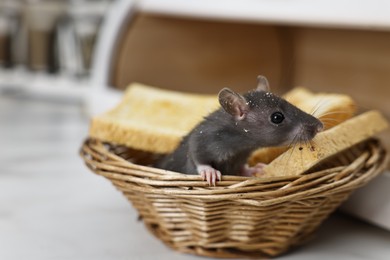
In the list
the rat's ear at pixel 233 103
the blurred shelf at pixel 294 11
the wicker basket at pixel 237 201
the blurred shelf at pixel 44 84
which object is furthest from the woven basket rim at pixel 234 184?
the blurred shelf at pixel 44 84

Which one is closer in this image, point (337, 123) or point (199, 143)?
point (199, 143)

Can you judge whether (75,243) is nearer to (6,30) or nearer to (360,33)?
(360,33)

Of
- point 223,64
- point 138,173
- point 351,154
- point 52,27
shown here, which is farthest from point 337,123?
point 52,27

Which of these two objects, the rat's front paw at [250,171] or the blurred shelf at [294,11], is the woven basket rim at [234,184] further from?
the blurred shelf at [294,11]

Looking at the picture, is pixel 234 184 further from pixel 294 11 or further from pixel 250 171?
pixel 294 11

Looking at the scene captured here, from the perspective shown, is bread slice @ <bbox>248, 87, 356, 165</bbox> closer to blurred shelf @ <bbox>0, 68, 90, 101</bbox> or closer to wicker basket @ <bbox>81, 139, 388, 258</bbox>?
wicker basket @ <bbox>81, 139, 388, 258</bbox>

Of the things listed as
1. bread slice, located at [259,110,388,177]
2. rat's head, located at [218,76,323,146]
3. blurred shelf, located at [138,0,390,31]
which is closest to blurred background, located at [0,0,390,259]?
blurred shelf, located at [138,0,390,31]

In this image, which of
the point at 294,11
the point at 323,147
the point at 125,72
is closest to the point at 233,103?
the point at 323,147
